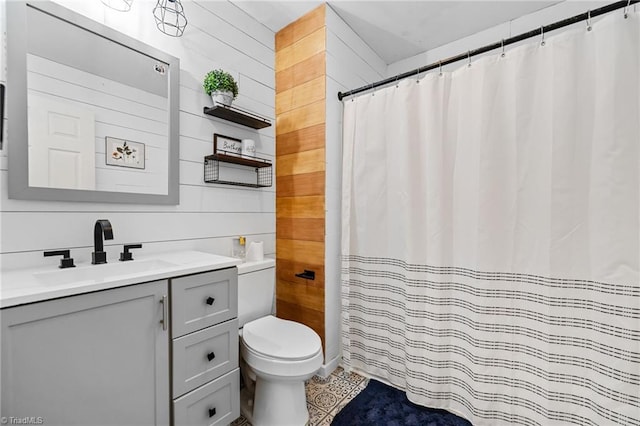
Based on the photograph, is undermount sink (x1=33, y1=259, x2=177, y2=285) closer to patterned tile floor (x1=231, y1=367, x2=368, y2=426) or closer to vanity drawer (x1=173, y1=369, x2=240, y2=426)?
vanity drawer (x1=173, y1=369, x2=240, y2=426)

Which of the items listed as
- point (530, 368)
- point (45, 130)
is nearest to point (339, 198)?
point (530, 368)

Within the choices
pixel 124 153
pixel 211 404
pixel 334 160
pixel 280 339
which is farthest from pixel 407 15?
pixel 211 404

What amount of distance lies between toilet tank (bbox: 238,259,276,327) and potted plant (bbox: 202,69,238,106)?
3.24ft

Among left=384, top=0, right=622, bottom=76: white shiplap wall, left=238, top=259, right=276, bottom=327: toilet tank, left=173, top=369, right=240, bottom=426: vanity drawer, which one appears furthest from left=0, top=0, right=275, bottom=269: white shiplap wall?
left=384, top=0, right=622, bottom=76: white shiplap wall

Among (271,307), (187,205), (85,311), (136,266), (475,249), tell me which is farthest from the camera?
(271,307)

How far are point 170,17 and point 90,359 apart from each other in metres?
1.72

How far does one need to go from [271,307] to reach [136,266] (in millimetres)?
836

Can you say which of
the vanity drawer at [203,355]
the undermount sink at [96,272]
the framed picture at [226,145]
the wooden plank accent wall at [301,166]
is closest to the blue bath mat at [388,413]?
the wooden plank accent wall at [301,166]

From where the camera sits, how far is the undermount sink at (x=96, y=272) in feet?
3.68

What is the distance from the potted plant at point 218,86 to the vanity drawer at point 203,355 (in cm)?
125

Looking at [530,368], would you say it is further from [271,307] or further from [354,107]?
[354,107]

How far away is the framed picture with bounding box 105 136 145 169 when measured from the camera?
1403mm

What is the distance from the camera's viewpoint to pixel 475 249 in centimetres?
150

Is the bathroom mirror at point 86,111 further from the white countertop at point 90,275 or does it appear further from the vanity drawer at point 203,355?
the vanity drawer at point 203,355
